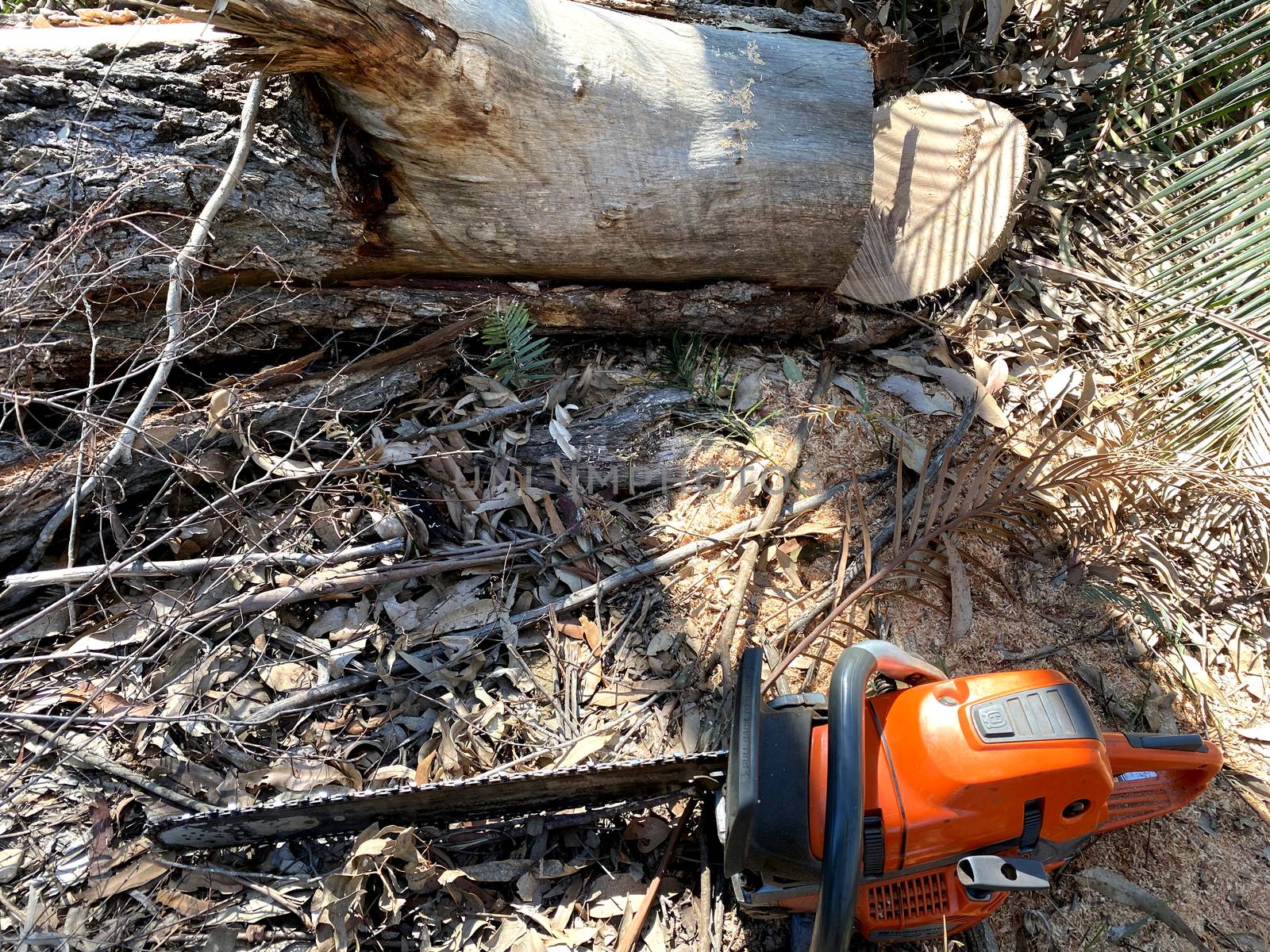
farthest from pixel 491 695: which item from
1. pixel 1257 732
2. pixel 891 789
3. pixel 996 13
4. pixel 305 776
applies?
pixel 996 13

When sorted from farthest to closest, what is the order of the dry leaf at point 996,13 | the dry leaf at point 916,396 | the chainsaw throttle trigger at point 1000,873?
the dry leaf at point 996,13 → the dry leaf at point 916,396 → the chainsaw throttle trigger at point 1000,873

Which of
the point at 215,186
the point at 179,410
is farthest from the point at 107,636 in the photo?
the point at 215,186

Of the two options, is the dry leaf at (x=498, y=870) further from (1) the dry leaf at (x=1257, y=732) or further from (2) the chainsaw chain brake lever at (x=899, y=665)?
(1) the dry leaf at (x=1257, y=732)

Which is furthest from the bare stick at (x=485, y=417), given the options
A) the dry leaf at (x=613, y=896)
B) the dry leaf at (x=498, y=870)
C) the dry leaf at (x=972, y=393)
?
the dry leaf at (x=972, y=393)

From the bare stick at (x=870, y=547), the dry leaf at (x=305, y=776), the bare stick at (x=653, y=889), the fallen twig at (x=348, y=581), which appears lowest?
the dry leaf at (x=305, y=776)

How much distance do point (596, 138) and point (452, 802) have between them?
5.64 ft

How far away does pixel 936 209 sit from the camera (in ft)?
8.89

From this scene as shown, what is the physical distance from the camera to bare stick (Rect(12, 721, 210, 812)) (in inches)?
67.7

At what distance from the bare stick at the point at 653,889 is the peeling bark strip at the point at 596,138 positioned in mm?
1550

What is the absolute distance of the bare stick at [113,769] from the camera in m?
1.72

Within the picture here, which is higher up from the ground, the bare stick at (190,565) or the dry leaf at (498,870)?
the bare stick at (190,565)

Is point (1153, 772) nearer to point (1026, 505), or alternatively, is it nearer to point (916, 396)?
point (1026, 505)

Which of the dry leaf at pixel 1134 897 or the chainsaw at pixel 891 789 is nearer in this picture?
the chainsaw at pixel 891 789

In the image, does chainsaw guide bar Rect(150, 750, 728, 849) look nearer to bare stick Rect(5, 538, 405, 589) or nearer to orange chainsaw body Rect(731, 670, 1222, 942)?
orange chainsaw body Rect(731, 670, 1222, 942)
